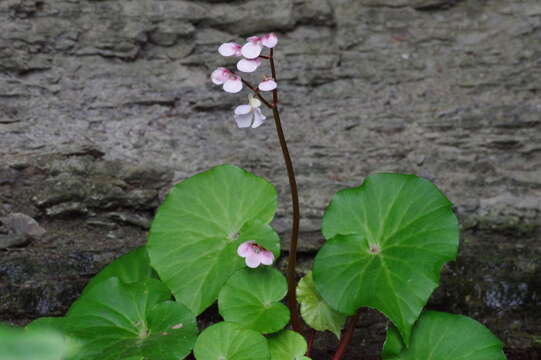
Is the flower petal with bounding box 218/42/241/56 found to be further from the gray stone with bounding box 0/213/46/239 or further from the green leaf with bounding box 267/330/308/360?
the gray stone with bounding box 0/213/46/239

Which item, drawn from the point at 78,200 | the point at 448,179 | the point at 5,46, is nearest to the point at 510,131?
the point at 448,179

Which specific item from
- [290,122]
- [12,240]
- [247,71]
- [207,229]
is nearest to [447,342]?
[207,229]

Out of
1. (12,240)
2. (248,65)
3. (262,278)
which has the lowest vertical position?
(12,240)

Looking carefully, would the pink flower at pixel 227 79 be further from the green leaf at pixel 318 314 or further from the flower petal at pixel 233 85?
the green leaf at pixel 318 314

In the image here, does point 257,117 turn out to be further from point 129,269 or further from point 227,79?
point 129,269

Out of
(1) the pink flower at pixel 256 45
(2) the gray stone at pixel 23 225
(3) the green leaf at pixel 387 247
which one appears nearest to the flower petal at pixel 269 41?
(1) the pink flower at pixel 256 45

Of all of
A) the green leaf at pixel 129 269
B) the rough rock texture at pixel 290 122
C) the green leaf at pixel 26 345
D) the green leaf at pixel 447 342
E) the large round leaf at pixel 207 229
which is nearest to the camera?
the green leaf at pixel 26 345

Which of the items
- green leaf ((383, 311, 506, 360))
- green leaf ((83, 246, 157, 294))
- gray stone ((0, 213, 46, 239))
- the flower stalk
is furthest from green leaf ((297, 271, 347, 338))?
gray stone ((0, 213, 46, 239))
